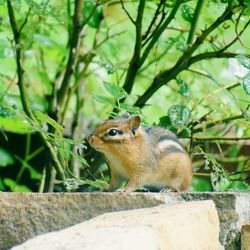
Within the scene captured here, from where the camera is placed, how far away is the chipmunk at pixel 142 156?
11.0 ft

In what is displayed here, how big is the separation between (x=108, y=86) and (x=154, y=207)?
68 cm

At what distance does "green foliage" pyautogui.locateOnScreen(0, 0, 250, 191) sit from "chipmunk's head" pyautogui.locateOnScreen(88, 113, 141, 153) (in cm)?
9

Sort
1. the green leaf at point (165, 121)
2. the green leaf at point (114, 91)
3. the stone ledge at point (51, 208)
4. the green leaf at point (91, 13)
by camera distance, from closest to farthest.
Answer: the stone ledge at point (51, 208) < the green leaf at point (114, 91) < the green leaf at point (165, 121) < the green leaf at point (91, 13)

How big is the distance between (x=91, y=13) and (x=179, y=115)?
2.46ft

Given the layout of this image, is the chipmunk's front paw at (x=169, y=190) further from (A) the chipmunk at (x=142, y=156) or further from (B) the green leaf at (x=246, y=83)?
(B) the green leaf at (x=246, y=83)

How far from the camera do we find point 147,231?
2.16 m

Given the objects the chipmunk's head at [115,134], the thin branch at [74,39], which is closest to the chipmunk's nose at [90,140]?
the chipmunk's head at [115,134]

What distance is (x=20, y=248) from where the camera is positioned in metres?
2.13

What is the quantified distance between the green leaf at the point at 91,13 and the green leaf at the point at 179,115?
71cm

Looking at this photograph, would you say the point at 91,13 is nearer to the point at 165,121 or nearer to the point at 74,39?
the point at 74,39

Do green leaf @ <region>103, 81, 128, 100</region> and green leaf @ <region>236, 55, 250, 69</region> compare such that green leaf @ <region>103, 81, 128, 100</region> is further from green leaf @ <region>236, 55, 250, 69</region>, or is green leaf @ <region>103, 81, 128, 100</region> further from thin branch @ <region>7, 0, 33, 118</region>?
thin branch @ <region>7, 0, 33, 118</region>

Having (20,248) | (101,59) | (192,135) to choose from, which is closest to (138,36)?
(101,59)

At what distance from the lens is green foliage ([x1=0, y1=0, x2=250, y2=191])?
331cm

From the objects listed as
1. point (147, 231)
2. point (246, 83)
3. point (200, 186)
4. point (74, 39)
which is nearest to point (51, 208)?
point (147, 231)
